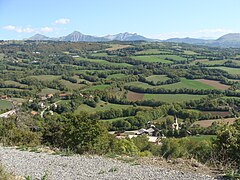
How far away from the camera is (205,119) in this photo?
46281mm

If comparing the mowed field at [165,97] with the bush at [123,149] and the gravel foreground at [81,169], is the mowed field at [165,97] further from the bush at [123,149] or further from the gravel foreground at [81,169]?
the gravel foreground at [81,169]

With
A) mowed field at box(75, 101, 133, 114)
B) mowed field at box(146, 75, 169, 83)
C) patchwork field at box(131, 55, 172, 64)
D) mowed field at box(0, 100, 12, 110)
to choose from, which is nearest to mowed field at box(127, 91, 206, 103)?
mowed field at box(75, 101, 133, 114)

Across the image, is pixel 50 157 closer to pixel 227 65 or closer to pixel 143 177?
pixel 143 177

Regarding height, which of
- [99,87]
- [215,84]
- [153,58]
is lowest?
[99,87]

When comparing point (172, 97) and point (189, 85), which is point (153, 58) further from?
point (172, 97)

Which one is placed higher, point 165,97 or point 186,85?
point 186,85

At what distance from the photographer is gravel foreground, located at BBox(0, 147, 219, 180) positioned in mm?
8094

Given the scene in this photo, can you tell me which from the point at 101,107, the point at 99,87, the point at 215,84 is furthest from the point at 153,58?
the point at 101,107

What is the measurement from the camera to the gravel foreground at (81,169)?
8.09m

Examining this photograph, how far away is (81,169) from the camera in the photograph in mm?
8820

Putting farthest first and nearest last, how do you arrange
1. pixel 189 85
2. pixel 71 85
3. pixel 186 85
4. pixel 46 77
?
pixel 46 77 → pixel 71 85 → pixel 186 85 → pixel 189 85

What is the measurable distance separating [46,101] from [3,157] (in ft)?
166

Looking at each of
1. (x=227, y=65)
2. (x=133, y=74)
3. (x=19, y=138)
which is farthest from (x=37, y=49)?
(x=19, y=138)

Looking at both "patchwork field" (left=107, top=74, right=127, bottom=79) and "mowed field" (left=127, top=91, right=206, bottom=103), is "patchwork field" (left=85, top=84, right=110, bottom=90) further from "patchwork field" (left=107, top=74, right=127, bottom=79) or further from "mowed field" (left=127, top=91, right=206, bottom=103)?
"patchwork field" (left=107, top=74, right=127, bottom=79)
